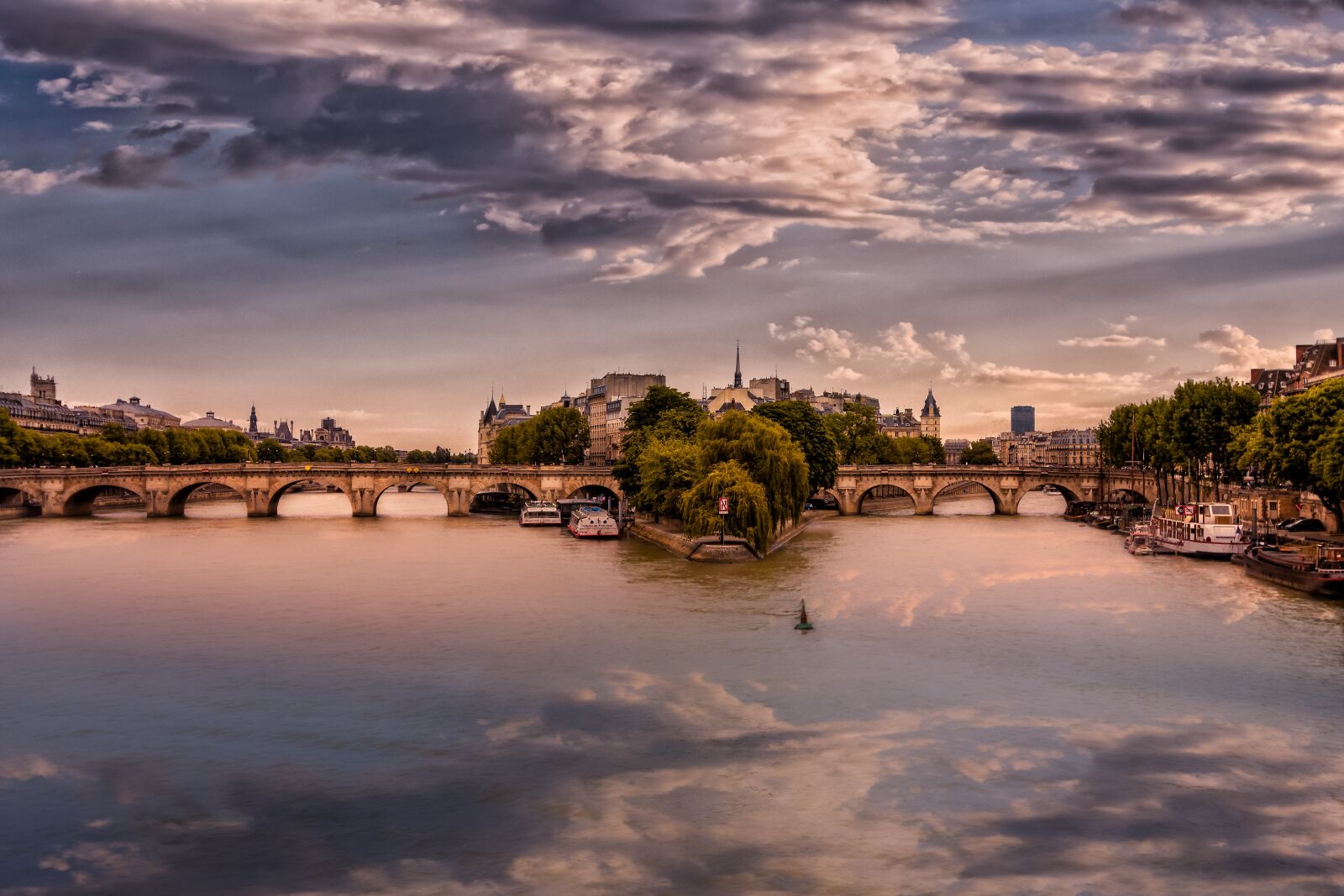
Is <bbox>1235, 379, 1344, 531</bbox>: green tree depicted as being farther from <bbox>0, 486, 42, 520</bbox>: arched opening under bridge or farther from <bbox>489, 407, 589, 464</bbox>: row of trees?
<bbox>0, 486, 42, 520</bbox>: arched opening under bridge

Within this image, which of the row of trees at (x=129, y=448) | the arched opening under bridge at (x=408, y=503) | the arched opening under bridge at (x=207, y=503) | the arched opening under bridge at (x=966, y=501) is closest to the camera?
the arched opening under bridge at (x=207, y=503)

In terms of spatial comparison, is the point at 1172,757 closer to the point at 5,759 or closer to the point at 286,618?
the point at 5,759

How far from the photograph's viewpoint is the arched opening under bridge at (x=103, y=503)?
89.2 metres

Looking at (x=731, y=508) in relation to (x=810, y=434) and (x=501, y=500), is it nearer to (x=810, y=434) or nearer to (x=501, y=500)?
(x=810, y=434)

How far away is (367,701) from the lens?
82.1ft

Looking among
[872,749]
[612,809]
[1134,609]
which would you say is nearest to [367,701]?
[612,809]

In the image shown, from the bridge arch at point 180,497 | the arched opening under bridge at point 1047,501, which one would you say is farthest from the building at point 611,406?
the bridge arch at point 180,497

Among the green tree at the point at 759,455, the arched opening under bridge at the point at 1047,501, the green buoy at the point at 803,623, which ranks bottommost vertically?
the green buoy at the point at 803,623

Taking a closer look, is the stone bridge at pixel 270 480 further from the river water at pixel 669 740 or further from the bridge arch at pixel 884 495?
the river water at pixel 669 740

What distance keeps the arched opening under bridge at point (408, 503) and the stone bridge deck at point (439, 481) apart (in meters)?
2.06

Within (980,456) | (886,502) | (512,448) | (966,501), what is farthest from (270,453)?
(980,456)

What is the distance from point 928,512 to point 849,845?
76.8 meters

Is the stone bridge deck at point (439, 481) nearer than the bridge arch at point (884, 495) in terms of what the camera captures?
Yes

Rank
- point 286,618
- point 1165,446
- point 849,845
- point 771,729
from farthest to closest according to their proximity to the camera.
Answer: point 1165,446 < point 286,618 < point 771,729 < point 849,845
